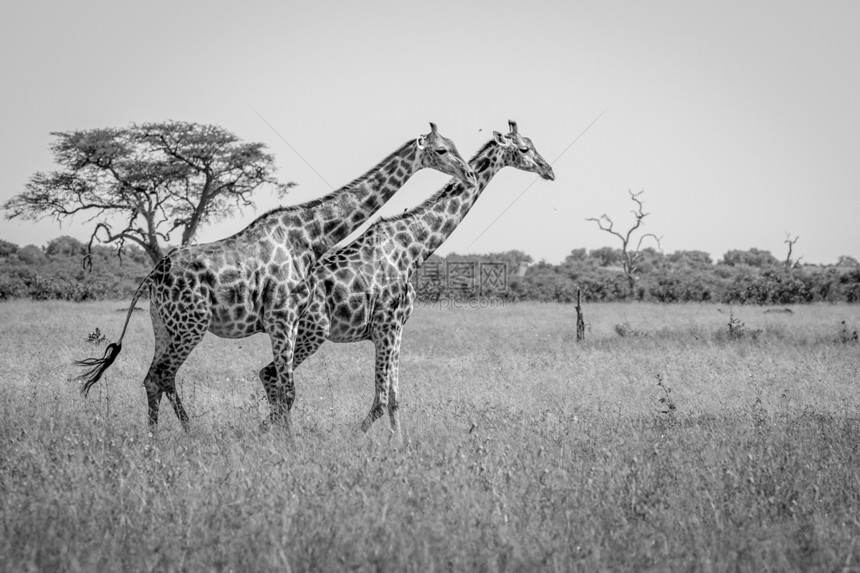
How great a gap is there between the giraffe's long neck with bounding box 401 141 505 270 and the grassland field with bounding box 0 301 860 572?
201 centimetres

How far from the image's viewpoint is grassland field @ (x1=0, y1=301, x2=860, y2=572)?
4812mm

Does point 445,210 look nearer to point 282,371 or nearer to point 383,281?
point 383,281

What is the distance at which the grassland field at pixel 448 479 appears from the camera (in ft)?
15.8

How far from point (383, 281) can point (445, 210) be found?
1200mm

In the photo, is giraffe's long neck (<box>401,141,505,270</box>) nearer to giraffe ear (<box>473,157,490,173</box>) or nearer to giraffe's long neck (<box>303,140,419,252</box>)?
giraffe ear (<box>473,157,490,173</box>)

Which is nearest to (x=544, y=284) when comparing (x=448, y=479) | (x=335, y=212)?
(x=335, y=212)

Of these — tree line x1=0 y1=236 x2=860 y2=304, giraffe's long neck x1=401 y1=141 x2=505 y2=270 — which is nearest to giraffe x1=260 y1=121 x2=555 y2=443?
giraffe's long neck x1=401 y1=141 x2=505 y2=270

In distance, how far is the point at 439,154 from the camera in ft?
29.6

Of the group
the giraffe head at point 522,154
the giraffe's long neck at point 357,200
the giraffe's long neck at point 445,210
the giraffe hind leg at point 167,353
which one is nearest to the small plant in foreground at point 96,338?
the giraffe hind leg at point 167,353

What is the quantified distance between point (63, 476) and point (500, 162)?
594 cm

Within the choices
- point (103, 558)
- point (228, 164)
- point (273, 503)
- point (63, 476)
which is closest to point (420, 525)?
point (273, 503)

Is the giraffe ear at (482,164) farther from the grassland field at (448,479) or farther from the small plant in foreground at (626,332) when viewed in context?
the small plant in foreground at (626,332)

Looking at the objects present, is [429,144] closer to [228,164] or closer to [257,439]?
[257,439]

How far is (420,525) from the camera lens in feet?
17.0
